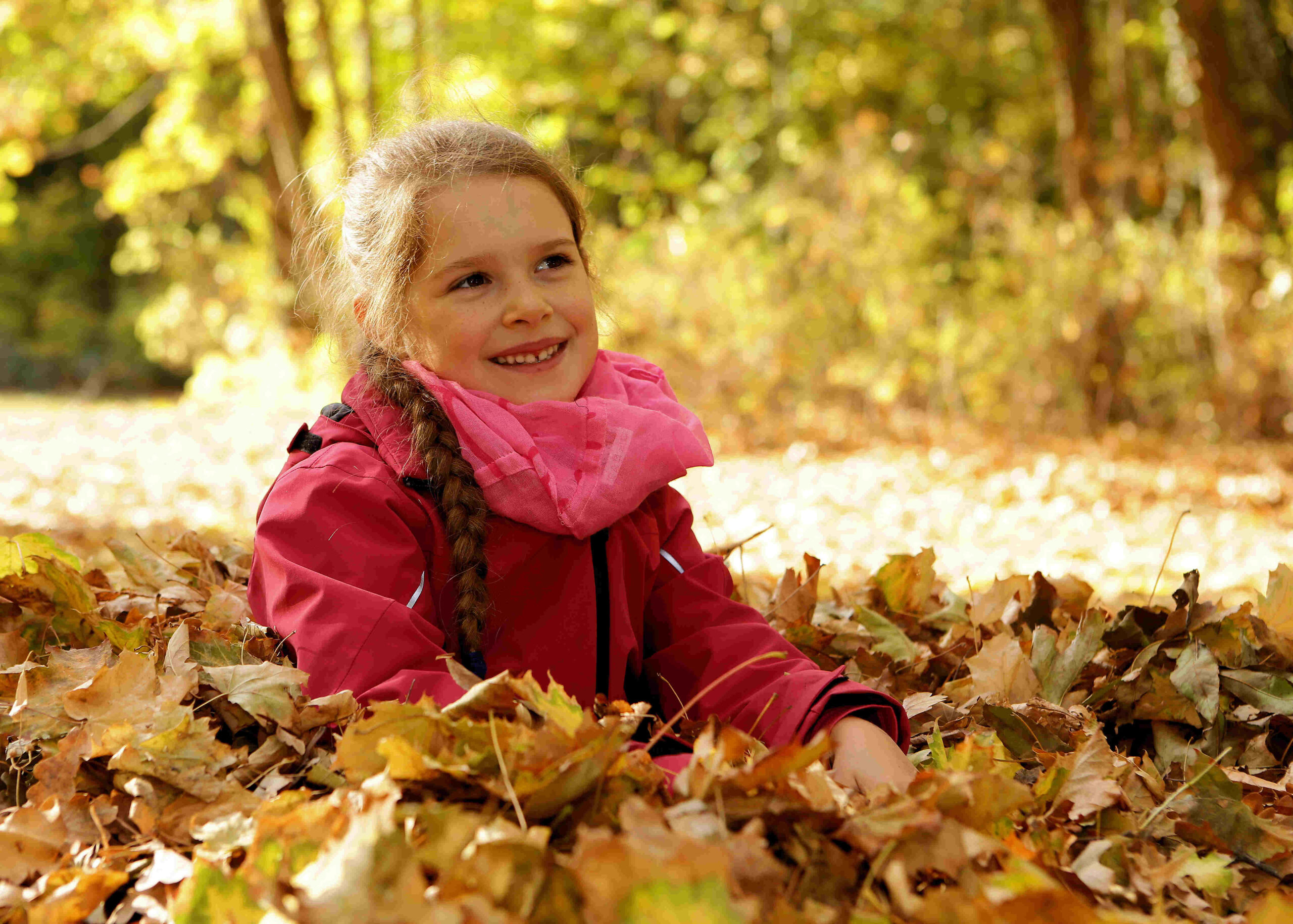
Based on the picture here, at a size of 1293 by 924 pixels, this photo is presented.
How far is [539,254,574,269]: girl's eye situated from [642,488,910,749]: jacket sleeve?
46 cm

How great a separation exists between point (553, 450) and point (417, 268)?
39cm

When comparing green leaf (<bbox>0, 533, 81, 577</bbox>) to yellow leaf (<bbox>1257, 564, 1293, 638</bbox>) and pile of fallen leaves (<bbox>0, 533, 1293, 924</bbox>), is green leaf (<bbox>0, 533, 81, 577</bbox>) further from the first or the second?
yellow leaf (<bbox>1257, 564, 1293, 638</bbox>)

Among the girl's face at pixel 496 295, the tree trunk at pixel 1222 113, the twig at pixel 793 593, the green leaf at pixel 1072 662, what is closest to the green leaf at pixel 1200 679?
the green leaf at pixel 1072 662

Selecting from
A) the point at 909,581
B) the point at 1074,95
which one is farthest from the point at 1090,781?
the point at 1074,95

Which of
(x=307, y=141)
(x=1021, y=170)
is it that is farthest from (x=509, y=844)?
(x=1021, y=170)

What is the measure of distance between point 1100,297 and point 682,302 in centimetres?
292

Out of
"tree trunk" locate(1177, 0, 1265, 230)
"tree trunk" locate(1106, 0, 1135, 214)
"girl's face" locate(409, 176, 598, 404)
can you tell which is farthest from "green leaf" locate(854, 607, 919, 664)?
"tree trunk" locate(1106, 0, 1135, 214)

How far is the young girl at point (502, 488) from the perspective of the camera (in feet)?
5.49

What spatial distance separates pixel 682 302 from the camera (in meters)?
8.34

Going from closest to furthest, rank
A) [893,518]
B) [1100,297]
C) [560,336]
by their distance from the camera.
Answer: [560,336], [893,518], [1100,297]

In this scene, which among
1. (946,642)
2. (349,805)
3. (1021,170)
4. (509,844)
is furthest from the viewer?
(1021,170)

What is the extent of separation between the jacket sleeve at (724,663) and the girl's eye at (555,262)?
0.46 m

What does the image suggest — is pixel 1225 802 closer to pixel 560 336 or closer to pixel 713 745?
pixel 713 745

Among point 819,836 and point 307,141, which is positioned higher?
point 307,141
